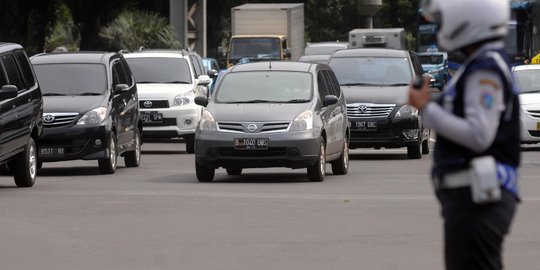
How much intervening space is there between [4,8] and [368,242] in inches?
1662

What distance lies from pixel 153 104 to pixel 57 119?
6037 mm

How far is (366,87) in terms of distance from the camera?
82.4 feet

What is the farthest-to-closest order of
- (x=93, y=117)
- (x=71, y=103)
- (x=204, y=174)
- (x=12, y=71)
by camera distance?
1. (x=71, y=103)
2. (x=93, y=117)
3. (x=204, y=174)
4. (x=12, y=71)

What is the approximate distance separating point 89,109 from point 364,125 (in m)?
5.04

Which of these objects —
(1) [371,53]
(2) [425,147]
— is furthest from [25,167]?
(2) [425,147]

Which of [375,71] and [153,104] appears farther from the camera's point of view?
[153,104]

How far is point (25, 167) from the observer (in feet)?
60.4

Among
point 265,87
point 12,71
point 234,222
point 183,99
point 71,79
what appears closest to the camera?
point 234,222

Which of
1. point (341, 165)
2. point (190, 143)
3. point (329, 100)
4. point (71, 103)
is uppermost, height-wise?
point (329, 100)

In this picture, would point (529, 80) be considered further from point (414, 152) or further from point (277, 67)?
point (277, 67)

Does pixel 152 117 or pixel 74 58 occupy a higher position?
pixel 74 58

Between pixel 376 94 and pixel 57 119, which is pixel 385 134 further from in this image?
pixel 57 119

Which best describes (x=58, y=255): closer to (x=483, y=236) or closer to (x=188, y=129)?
(x=483, y=236)

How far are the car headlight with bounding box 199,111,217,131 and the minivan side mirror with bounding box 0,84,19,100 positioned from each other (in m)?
2.66
